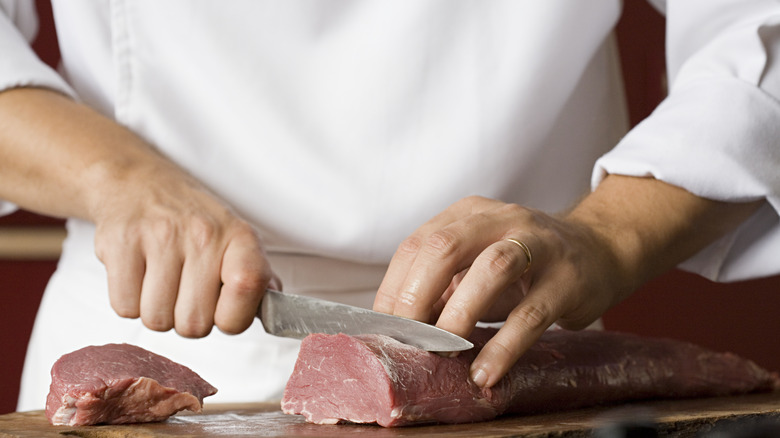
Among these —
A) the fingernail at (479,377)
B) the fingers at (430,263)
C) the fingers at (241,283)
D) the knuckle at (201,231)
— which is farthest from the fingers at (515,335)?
the knuckle at (201,231)

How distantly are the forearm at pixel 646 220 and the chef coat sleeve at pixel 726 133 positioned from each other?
3cm

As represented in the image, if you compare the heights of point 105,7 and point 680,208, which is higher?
point 105,7

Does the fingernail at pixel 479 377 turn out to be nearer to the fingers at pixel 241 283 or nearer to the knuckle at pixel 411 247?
the knuckle at pixel 411 247

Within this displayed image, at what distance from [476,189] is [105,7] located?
0.88 meters

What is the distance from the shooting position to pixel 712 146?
1561mm

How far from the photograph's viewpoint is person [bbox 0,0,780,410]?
156cm

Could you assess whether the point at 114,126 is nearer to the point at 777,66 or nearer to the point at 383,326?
the point at 383,326

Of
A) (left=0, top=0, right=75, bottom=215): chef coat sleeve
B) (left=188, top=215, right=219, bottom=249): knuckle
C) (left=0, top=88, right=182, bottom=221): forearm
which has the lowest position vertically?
(left=188, top=215, right=219, bottom=249): knuckle

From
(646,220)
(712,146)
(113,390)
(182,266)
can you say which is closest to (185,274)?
(182,266)

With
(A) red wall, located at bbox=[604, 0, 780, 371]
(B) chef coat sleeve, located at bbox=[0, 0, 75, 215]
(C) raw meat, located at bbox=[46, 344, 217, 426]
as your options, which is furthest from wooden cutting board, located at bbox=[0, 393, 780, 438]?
(A) red wall, located at bbox=[604, 0, 780, 371]

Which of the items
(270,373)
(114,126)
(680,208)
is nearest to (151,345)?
(270,373)

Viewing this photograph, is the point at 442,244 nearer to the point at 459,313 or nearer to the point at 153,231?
the point at 459,313

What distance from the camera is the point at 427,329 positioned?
4.18ft

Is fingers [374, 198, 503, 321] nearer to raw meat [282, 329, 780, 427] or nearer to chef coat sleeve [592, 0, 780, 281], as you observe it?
raw meat [282, 329, 780, 427]
